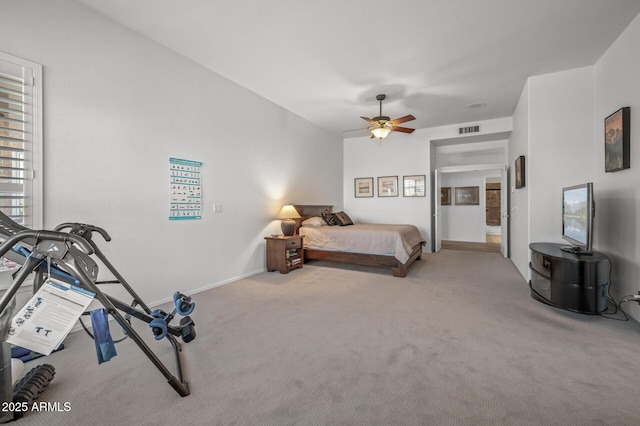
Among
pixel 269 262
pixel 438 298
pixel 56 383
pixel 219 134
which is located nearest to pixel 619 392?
pixel 438 298

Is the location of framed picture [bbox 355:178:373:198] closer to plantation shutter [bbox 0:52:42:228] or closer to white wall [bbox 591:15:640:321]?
white wall [bbox 591:15:640:321]

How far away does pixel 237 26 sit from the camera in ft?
9.11

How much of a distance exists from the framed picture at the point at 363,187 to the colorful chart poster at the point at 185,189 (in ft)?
14.4

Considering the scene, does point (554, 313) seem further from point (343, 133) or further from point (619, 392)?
point (343, 133)

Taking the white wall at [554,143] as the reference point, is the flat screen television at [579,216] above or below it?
below

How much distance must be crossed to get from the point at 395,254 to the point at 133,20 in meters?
4.27

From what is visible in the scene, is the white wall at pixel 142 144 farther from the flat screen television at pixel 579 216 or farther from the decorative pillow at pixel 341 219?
the flat screen television at pixel 579 216

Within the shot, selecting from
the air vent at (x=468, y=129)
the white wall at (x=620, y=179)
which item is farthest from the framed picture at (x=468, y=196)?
the white wall at (x=620, y=179)

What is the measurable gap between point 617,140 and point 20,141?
5.39m

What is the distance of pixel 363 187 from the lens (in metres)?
7.12

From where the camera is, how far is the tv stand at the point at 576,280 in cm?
264

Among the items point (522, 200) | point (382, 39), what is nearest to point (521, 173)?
→ point (522, 200)

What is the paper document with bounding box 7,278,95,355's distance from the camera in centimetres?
126

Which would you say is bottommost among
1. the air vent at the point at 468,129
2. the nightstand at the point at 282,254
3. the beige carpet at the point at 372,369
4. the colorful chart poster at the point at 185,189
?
the beige carpet at the point at 372,369
